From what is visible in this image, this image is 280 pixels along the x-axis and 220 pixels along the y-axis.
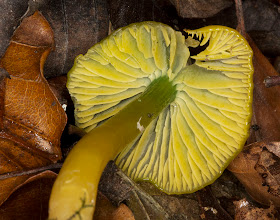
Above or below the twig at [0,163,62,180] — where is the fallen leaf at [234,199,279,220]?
below

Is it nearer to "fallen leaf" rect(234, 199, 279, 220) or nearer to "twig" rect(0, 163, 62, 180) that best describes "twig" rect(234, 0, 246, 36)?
"fallen leaf" rect(234, 199, 279, 220)

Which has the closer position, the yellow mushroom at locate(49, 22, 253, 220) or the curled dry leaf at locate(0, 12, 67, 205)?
the yellow mushroom at locate(49, 22, 253, 220)

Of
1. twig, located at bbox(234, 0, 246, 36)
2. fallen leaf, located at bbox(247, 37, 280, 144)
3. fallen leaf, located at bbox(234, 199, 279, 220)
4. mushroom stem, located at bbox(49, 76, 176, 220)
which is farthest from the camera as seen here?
twig, located at bbox(234, 0, 246, 36)

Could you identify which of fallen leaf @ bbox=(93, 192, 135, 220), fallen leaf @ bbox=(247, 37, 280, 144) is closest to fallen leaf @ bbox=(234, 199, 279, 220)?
fallen leaf @ bbox=(247, 37, 280, 144)

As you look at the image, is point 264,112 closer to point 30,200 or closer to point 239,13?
point 239,13

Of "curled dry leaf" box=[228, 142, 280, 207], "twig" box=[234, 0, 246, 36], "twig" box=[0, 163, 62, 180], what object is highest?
"twig" box=[234, 0, 246, 36]

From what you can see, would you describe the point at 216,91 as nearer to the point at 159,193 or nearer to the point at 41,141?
the point at 159,193

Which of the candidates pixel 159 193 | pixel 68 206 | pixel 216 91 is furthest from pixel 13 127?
pixel 216 91
